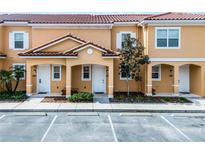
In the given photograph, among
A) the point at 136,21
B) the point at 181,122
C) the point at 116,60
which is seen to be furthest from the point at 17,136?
the point at 136,21

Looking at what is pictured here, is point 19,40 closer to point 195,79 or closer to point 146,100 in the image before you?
point 146,100

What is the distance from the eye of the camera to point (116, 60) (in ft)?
75.6

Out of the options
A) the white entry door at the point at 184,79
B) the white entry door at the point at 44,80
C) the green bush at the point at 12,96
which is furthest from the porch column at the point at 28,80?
the white entry door at the point at 184,79

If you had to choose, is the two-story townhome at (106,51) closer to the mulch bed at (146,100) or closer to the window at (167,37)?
the window at (167,37)

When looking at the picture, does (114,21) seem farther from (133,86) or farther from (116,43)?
(133,86)

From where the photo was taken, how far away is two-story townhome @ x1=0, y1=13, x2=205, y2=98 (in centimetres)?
2094

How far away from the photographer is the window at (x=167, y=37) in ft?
69.3

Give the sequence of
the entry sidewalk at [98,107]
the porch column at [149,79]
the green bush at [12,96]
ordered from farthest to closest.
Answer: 1. the porch column at [149,79]
2. the green bush at [12,96]
3. the entry sidewalk at [98,107]

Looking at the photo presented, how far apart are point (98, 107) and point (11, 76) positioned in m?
8.46

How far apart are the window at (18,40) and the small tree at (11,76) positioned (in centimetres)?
194

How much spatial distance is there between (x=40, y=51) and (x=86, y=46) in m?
3.91

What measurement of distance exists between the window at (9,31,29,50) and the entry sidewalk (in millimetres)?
7267

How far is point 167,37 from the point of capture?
21141mm

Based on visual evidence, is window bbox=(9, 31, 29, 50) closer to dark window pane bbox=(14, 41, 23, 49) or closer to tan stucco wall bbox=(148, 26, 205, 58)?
dark window pane bbox=(14, 41, 23, 49)
